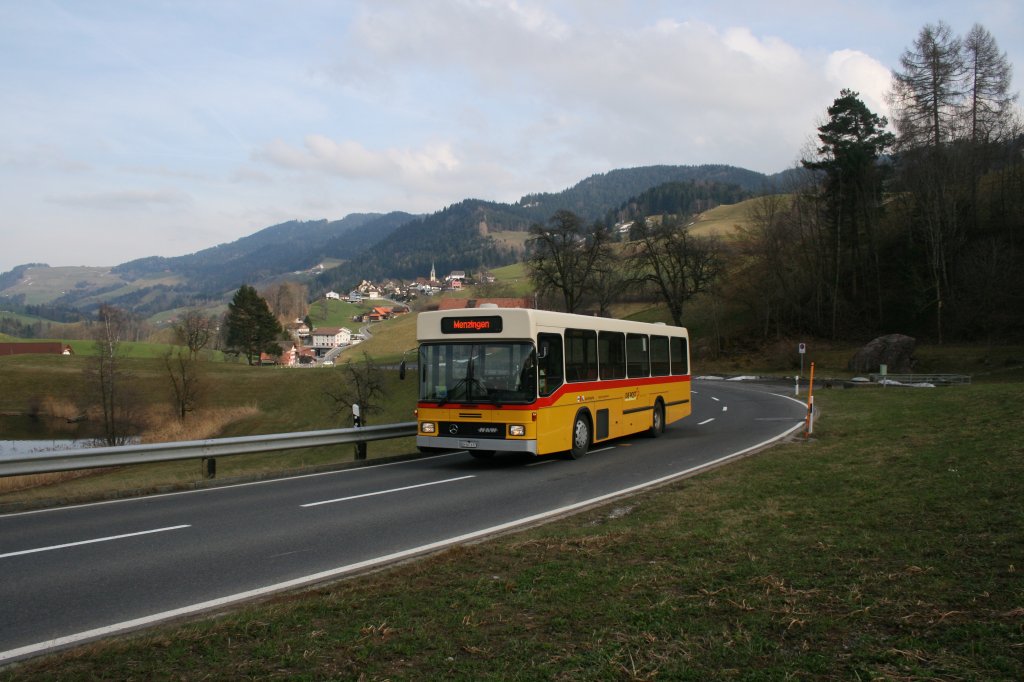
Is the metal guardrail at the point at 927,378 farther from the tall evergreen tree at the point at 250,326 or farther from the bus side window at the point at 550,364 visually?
the tall evergreen tree at the point at 250,326

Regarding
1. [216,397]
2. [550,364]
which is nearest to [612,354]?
[550,364]

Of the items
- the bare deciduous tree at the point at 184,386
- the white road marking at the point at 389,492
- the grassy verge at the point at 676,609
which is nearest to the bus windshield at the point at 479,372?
the white road marking at the point at 389,492

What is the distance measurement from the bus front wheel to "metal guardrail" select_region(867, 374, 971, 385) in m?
28.1

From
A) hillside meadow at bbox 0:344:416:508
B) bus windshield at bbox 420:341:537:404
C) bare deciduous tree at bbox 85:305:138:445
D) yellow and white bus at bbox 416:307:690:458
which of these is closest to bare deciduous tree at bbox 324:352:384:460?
hillside meadow at bbox 0:344:416:508

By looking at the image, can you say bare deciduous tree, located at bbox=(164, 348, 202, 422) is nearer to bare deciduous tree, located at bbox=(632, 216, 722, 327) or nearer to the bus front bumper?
bare deciduous tree, located at bbox=(632, 216, 722, 327)

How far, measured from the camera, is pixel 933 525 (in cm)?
698

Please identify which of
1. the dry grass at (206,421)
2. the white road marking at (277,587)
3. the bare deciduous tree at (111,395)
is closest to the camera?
the white road marking at (277,587)

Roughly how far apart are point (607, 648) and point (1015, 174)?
2396 inches

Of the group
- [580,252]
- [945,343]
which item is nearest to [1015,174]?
[945,343]

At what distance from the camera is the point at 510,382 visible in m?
14.4

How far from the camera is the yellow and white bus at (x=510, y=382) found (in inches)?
562

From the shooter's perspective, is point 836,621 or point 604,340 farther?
point 604,340

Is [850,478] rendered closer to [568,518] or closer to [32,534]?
[568,518]

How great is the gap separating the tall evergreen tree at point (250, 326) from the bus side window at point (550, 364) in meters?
96.5
